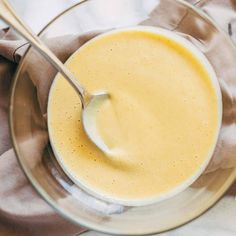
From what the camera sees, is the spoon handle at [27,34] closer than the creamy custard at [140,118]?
Yes

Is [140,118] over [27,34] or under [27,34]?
under

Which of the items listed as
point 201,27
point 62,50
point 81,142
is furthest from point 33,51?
point 201,27

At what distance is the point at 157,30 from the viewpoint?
1.07 m

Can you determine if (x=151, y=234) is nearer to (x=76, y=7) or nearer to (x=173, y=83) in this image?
(x=173, y=83)

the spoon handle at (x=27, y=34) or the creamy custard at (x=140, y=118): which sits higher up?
the spoon handle at (x=27, y=34)

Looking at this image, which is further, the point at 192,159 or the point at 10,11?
the point at 192,159

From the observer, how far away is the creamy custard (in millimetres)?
1002

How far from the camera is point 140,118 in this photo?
1.00 metres

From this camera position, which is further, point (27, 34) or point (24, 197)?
point (24, 197)

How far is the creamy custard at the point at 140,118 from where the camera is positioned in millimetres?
1002

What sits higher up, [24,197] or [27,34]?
[27,34]

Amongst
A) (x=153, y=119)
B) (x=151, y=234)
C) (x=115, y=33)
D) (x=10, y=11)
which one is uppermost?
(x=10, y=11)

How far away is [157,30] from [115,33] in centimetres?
7

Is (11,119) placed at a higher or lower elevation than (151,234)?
higher
